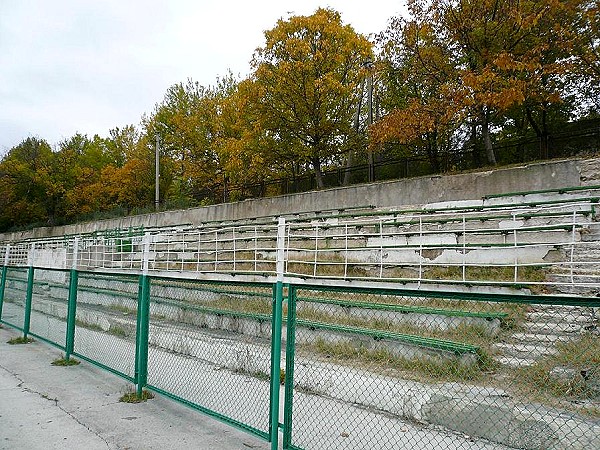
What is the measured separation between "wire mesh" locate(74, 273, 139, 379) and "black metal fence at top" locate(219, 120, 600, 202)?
43.1 ft

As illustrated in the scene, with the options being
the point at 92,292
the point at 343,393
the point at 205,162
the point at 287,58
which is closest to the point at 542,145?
the point at 287,58

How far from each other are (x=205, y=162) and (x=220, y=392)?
25063mm

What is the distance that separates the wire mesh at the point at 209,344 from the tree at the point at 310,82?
14445mm

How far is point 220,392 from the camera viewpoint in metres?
4.99

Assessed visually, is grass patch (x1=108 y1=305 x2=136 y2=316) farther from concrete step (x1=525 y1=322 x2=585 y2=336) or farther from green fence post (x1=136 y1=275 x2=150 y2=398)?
concrete step (x1=525 y1=322 x2=585 y2=336)

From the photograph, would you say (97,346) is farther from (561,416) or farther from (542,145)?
(542,145)

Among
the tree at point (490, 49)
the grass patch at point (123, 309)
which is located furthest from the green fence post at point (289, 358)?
the tree at point (490, 49)

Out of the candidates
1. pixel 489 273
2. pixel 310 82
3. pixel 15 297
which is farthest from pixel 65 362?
pixel 310 82

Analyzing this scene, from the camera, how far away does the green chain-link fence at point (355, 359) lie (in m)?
3.39

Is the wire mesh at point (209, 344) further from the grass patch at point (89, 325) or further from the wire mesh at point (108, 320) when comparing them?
the grass patch at point (89, 325)

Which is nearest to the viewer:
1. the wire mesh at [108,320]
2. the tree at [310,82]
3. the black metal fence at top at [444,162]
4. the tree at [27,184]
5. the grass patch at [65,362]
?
the wire mesh at [108,320]

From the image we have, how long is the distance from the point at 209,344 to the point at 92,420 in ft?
4.58

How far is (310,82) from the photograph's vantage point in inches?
723

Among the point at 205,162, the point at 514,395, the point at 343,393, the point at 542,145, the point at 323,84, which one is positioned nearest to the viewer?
the point at 514,395
